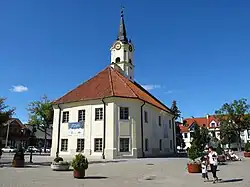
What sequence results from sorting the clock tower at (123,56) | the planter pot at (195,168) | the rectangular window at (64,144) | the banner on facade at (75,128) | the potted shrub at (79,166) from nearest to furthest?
the potted shrub at (79,166) < the planter pot at (195,168) < the banner on facade at (75,128) < the rectangular window at (64,144) < the clock tower at (123,56)

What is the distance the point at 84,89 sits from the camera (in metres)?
34.1

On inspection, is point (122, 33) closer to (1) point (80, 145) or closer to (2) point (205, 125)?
(1) point (80, 145)

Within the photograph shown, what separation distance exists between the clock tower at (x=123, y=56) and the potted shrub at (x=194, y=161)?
26257 mm

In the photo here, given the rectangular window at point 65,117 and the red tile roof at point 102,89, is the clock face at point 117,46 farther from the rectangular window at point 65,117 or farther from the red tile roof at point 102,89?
the rectangular window at point 65,117

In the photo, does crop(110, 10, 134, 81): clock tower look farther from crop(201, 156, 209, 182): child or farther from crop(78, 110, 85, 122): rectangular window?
crop(201, 156, 209, 182): child

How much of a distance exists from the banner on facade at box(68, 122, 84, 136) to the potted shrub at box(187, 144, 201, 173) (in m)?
17.4

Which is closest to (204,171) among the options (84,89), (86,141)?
(86,141)

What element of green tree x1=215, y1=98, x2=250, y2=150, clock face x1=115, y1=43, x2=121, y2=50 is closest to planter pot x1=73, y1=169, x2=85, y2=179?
clock face x1=115, y1=43, x2=121, y2=50

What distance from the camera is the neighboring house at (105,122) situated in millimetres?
29750

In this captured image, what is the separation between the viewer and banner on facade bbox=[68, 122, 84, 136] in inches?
1224

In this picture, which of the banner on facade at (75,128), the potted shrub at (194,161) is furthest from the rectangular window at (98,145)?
the potted shrub at (194,161)

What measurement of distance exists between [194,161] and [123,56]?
28622 millimetres

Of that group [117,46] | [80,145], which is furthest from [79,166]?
[117,46]

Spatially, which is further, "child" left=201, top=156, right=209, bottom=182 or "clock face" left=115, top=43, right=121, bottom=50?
"clock face" left=115, top=43, right=121, bottom=50
